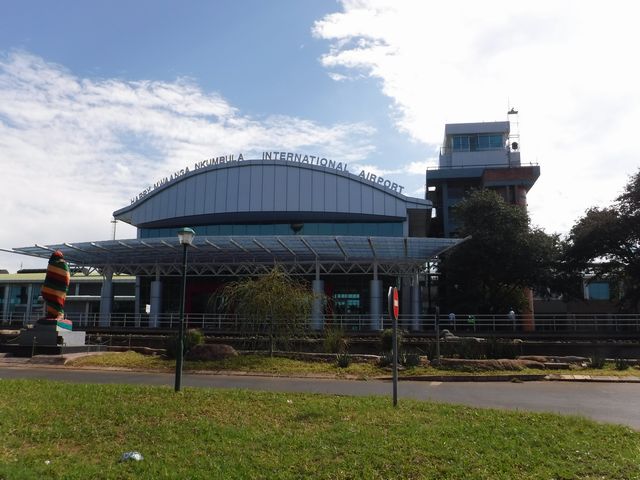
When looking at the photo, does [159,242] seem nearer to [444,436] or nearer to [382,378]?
[382,378]

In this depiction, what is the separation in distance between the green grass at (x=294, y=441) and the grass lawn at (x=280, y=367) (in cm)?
720

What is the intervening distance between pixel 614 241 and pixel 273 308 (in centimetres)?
2519

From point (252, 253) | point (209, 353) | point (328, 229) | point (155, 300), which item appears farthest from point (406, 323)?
point (209, 353)

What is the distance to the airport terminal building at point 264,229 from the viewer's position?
36.0 meters

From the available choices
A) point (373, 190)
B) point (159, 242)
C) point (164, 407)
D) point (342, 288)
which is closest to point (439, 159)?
point (373, 190)

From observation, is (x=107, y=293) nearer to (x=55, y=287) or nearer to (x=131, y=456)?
(x=55, y=287)

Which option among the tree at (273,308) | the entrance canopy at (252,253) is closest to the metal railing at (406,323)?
the entrance canopy at (252,253)

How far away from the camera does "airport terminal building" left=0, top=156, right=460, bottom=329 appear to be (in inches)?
1416

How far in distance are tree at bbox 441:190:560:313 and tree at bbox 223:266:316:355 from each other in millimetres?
18213

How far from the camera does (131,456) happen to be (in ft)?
22.0

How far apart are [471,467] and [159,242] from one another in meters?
28.8

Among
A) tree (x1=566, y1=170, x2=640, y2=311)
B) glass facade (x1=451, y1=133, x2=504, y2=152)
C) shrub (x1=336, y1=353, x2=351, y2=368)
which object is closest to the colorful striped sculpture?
shrub (x1=336, y1=353, x2=351, y2=368)

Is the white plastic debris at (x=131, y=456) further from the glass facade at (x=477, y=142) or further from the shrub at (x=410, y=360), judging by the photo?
the glass facade at (x=477, y=142)

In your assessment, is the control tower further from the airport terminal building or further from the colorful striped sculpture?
the colorful striped sculpture
